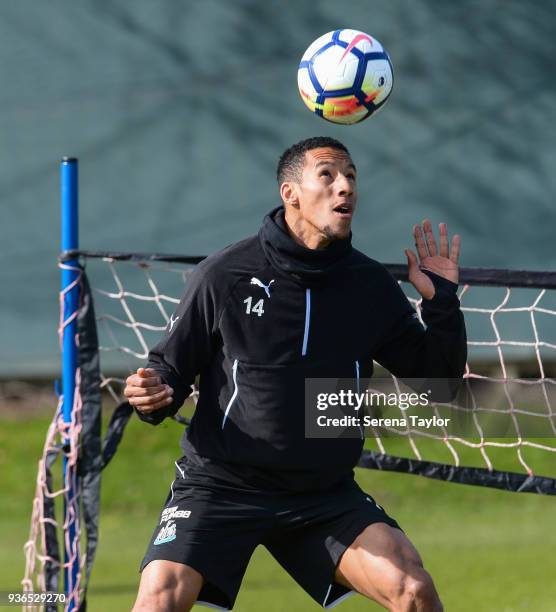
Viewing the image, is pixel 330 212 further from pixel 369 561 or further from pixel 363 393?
pixel 369 561

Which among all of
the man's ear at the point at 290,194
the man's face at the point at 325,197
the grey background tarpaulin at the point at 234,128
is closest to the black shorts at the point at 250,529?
the man's face at the point at 325,197

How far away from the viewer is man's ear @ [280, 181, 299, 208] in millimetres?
5184

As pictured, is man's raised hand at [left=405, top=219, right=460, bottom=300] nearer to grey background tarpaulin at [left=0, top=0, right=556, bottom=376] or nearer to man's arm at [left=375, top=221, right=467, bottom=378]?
man's arm at [left=375, top=221, right=467, bottom=378]

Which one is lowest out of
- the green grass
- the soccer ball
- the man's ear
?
the green grass

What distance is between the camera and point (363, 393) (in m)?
5.19

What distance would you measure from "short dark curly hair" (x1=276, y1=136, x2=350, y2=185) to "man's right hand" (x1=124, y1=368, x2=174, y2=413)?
39.6 inches

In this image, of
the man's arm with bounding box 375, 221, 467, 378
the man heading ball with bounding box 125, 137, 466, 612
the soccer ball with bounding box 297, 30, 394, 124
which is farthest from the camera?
the soccer ball with bounding box 297, 30, 394, 124

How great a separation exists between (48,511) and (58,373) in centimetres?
476

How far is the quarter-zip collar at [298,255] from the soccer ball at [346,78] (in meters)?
0.87

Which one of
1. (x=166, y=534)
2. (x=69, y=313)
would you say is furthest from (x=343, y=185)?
(x=69, y=313)

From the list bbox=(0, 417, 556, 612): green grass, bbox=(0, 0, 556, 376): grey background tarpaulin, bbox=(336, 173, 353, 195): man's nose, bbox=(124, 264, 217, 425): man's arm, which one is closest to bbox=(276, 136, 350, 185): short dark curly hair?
bbox=(336, 173, 353, 195): man's nose

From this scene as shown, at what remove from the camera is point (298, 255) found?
505cm

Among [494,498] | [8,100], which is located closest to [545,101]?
[494,498]

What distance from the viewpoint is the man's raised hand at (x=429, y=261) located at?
521cm
